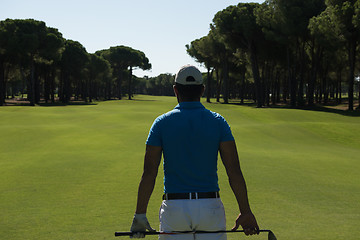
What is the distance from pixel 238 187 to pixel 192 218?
20.3 inches

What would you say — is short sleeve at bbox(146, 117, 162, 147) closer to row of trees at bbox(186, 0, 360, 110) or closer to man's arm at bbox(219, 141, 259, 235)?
man's arm at bbox(219, 141, 259, 235)

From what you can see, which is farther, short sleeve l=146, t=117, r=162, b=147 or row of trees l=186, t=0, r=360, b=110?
row of trees l=186, t=0, r=360, b=110

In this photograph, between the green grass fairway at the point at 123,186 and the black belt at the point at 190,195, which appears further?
the green grass fairway at the point at 123,186

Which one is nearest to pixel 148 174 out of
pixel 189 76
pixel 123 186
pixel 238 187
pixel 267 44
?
pixel 238 187

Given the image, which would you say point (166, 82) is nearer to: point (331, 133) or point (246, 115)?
point (246, 115)

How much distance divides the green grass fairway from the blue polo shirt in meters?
3.61

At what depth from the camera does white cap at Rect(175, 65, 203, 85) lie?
3457mm

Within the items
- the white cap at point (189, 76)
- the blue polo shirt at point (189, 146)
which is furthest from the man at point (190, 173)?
the white cap at point (189, 76)

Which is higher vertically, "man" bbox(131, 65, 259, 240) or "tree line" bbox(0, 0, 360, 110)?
"tree line" bbox(0, 0, 360, 110)

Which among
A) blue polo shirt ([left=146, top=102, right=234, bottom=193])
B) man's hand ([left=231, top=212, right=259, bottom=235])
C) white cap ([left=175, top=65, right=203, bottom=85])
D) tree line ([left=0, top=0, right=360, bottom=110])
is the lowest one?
man's hand ([left=231, top=212, right=259, bottom=235])

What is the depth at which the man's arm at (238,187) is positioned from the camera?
329cm

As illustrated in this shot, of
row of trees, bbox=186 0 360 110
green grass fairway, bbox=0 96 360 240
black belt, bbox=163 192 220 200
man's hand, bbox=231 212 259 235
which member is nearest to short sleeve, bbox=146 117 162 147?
black belt, bbox=163 192 220 200

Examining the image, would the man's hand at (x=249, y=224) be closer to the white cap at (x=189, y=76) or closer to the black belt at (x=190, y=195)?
the black belt at (x=190, y=195)

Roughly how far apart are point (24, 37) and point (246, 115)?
39910 mm
